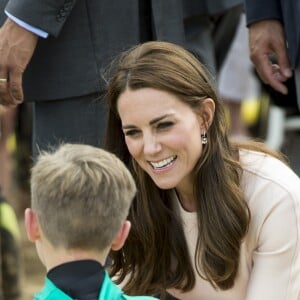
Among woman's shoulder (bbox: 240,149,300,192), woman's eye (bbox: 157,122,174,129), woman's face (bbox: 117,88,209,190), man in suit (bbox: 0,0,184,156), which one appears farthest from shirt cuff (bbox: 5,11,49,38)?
woman's shoulder (bbox: 240,149,300,192)

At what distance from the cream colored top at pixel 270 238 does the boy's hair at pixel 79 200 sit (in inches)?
26.1

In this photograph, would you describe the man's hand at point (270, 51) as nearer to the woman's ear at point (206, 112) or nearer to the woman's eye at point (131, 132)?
the woman's ear at point (206, 112)

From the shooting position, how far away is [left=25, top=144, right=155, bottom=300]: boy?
8.74ft

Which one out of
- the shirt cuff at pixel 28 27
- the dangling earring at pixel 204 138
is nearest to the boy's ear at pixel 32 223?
the dangling earring at pixel 204 138

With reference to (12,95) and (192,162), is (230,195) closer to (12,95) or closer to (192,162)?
(192,162)

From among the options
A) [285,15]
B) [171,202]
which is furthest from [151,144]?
[285,15]

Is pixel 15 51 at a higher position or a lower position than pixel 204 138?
higher

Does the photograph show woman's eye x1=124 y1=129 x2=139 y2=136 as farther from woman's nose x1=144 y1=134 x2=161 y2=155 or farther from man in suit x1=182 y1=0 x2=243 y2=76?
man in suit x1=182 y1=0 x2=243 y2=76

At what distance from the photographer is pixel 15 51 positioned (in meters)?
3.41

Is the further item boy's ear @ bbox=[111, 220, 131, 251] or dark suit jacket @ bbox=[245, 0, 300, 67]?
dark suit jacket @ bbox=[245, 0, 300, 67]

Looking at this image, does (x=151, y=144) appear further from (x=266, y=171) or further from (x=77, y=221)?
(x=77, y=221)

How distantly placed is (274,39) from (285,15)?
→ 0.33 feet

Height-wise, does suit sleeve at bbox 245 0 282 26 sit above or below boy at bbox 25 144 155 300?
above

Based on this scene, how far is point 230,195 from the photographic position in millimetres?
3311
